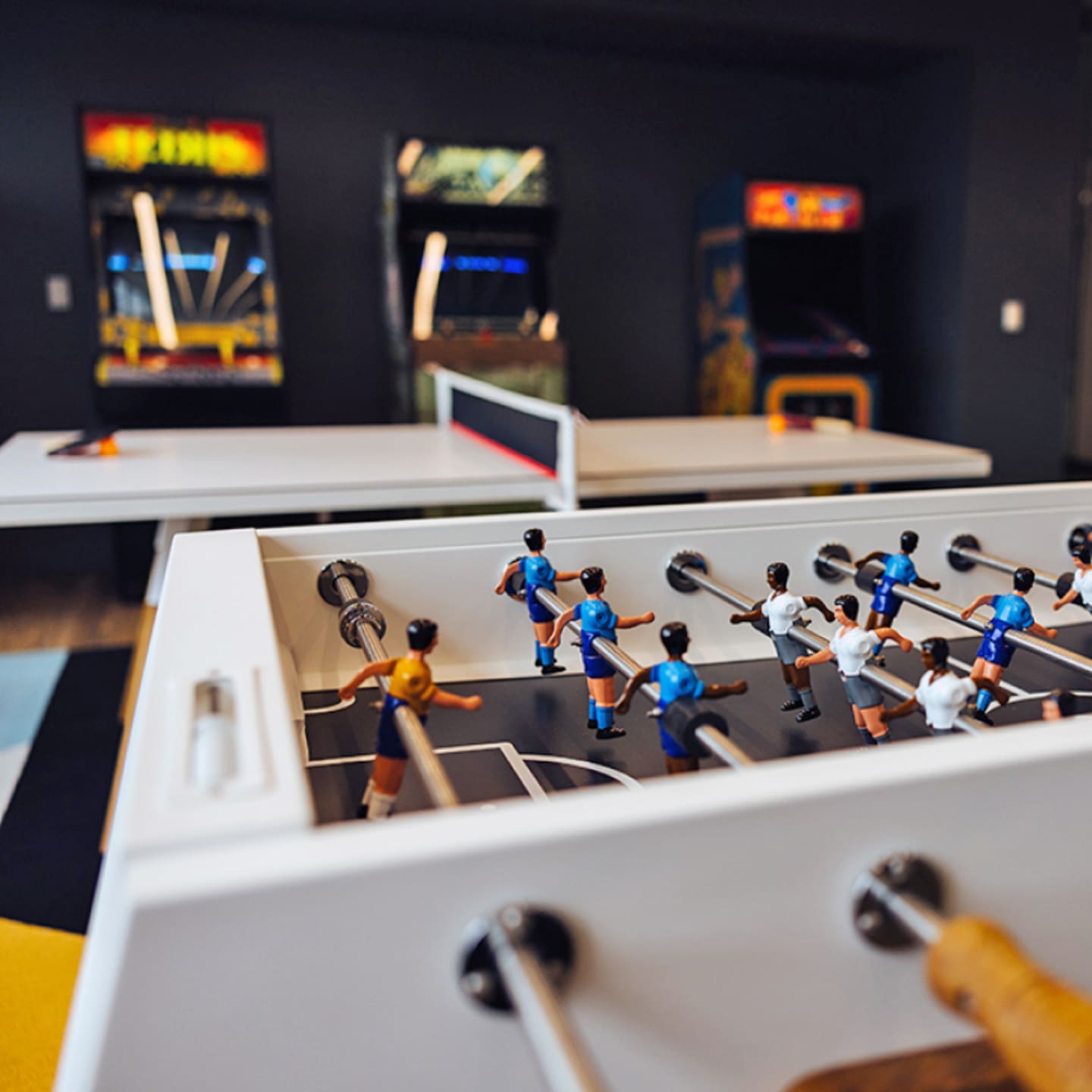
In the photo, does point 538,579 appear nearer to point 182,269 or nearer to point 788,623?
point 788,623

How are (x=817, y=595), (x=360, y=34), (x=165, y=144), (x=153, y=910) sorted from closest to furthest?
(x=153, y=910), (x=817, y=595), (x=165, y=144), (x=360, y=34)

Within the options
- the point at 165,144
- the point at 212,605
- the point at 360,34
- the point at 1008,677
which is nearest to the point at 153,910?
the point at 212,605

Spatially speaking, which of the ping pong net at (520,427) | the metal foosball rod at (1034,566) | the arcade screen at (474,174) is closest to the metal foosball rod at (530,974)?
the metal foosball rod at (1034,566)

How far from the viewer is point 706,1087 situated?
569 mm

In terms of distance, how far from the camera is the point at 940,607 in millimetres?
1071

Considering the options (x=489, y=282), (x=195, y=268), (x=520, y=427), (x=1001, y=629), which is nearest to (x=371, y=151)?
(x=489, y=282)

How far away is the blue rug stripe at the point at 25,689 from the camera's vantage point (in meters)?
2.65

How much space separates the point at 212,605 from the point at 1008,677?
861 millimetres

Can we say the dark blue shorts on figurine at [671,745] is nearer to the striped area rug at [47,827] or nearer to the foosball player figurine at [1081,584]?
the foosball player figurine at [1081,584]

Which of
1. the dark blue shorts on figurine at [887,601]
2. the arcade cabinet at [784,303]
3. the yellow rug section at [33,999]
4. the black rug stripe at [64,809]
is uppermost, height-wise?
the arcade cabinet at [784,303]

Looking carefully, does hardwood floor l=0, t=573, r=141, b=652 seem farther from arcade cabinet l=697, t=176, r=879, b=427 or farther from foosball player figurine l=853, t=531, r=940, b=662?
foosball player figurine l=853, t=531, r=940, b=662

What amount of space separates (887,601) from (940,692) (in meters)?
0.34

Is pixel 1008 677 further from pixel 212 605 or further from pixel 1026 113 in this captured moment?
pixel 1026 113

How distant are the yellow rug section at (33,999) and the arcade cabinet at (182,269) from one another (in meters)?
2.72
